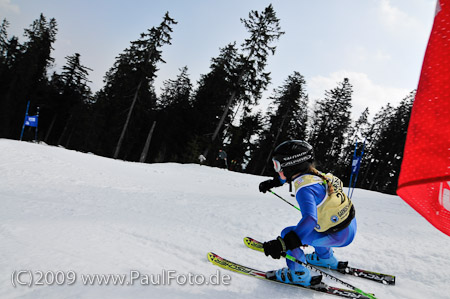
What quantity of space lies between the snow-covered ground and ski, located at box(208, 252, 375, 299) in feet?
0.28

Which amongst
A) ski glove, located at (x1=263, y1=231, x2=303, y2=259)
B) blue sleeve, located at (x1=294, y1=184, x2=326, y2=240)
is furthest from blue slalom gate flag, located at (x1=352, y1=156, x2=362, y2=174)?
ski glove, located at (x1=263, y1=231, x2=303, y2=259)

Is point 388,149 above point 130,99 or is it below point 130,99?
above

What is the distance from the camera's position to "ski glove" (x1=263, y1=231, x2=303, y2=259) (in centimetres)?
248

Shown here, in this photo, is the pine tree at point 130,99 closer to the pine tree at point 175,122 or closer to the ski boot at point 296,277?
the pine tree at point 175,122

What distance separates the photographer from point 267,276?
301 cm

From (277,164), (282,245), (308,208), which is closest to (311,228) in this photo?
(308,208)

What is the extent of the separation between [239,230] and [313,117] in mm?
38995

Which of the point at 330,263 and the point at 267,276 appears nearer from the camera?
the point at 267,276

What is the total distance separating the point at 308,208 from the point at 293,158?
0.65m

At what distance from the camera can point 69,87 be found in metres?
37.8

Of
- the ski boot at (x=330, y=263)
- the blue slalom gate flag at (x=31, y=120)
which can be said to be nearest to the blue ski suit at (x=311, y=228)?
the ski boot at (x=330, y=263)

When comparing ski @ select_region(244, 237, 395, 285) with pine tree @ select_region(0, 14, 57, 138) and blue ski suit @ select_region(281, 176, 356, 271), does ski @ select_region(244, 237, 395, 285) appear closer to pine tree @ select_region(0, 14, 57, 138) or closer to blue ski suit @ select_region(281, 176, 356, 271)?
blue ski suit @ select_region(281, 176, 356, 271)

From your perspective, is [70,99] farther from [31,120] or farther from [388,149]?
[388,149]

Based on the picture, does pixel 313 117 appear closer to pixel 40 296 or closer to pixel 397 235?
pixel 397 235
